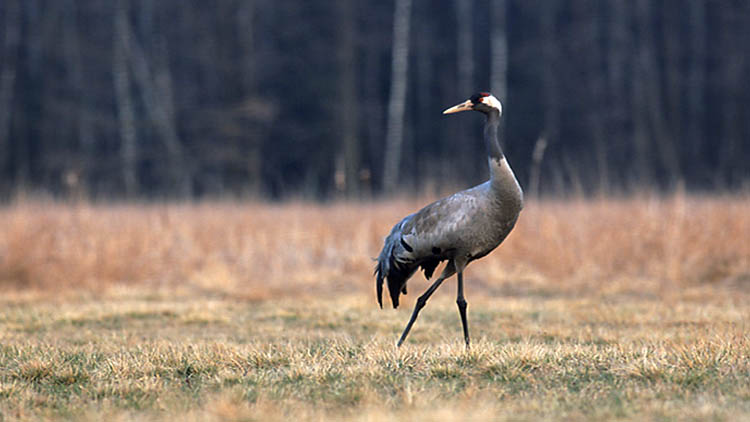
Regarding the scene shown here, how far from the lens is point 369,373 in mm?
4680

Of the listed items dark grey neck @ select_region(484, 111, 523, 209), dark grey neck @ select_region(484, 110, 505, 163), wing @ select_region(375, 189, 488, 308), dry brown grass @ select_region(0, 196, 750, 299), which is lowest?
dry brown grass @ select_region(0, 196, 750, 299)

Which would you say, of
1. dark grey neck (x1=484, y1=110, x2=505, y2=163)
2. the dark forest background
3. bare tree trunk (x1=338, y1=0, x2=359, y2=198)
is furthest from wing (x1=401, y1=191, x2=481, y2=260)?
the dark forest background

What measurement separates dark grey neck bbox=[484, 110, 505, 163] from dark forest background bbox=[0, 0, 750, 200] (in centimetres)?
1859

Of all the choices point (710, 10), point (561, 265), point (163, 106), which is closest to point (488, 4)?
point (710, 10)

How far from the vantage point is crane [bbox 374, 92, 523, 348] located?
5465 millimetres

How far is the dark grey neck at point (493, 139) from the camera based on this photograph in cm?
553

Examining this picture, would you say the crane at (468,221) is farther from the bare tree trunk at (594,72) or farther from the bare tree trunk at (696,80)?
the bare tree trunk at (696,80)

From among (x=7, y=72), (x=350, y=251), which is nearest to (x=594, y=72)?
(x=350, y=251)

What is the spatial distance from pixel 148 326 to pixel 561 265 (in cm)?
503

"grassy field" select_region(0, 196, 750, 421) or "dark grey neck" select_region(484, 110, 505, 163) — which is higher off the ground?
"dark grey neck" select_region(484, 110, 505, 163)

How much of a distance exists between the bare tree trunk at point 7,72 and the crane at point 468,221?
2307cm

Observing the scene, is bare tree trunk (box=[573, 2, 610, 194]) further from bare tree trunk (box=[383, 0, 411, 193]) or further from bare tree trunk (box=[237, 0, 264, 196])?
bare tree trunk (box=[237, 0, 264, 196])

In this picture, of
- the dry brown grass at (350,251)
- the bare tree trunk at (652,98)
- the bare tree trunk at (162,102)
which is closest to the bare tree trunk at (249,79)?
the bare tree trunk at (162,102)

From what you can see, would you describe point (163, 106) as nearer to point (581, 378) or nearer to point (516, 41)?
point (516, 41)
